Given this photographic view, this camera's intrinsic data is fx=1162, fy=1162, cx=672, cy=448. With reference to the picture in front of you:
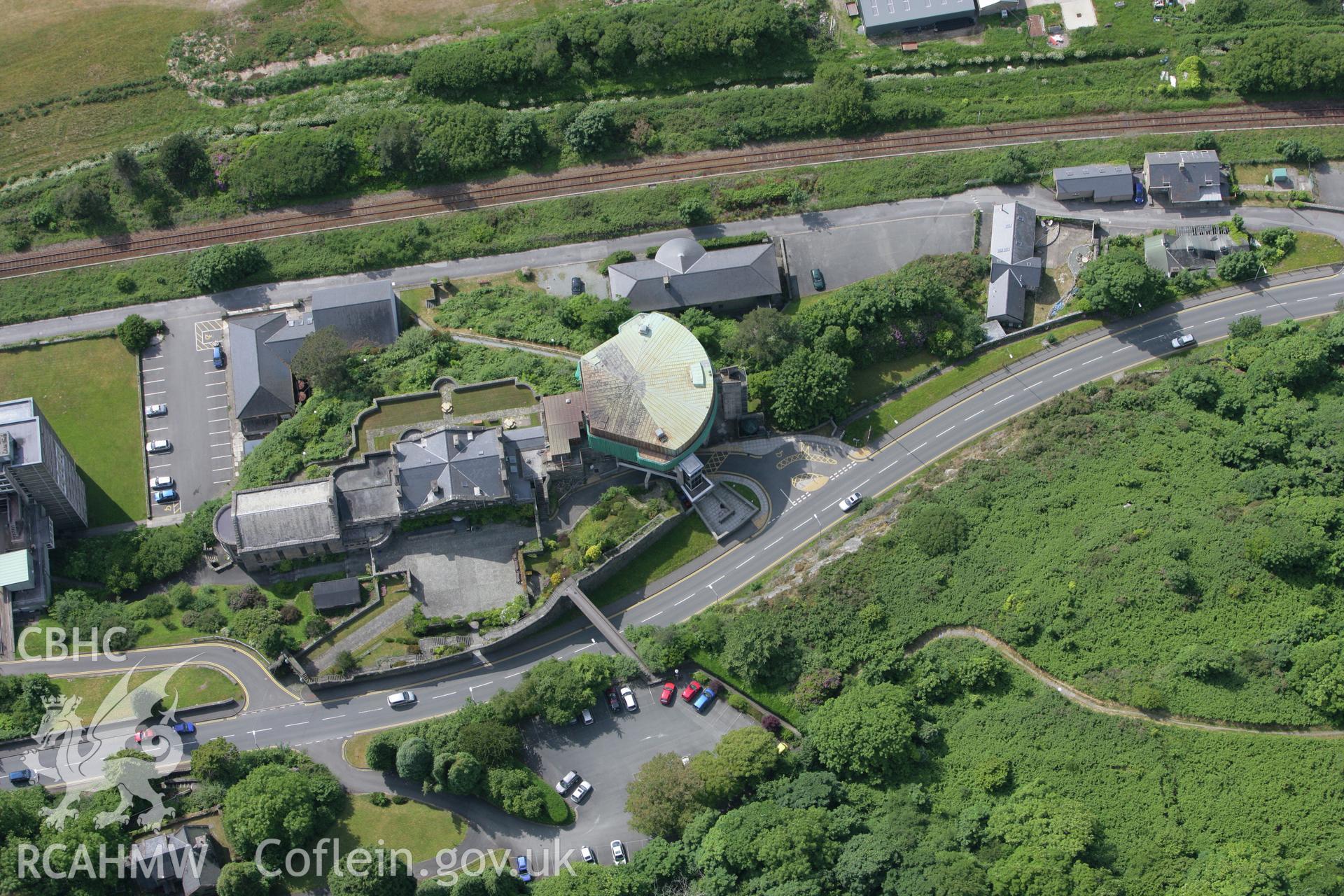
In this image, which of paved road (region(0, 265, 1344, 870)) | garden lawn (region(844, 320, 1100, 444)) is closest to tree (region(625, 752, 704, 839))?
paved road (region(0, 265, 1344, 870))

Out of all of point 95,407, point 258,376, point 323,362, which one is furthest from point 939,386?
point 95,407

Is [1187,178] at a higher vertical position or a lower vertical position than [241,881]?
higher

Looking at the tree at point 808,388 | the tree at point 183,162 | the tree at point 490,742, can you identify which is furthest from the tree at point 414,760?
the tree at point 183,162

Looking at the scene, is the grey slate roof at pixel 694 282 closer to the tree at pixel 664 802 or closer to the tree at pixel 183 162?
the tree at pixel 664 802

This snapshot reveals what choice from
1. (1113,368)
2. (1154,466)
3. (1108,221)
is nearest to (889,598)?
(1154,466)

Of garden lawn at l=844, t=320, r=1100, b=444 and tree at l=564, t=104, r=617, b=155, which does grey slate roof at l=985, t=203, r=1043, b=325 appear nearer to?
garden lawn at l=844, t=320, r=1100, b=444

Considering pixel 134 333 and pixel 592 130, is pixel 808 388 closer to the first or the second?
pixel 592 130
